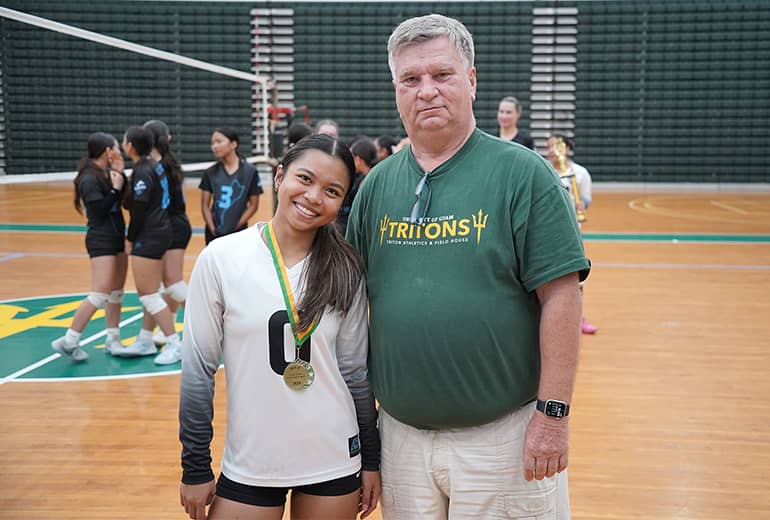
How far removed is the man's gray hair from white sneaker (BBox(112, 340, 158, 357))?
13.6 feet

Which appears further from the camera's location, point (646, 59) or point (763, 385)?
point (646, 59)

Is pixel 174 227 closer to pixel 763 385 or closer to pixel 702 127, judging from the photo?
pixel 763 385

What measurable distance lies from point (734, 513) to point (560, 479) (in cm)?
165

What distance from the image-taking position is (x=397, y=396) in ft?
6.09

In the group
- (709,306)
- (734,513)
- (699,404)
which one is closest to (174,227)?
(699,404)

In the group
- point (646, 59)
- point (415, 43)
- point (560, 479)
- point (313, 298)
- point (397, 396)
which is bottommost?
point (560, 479)

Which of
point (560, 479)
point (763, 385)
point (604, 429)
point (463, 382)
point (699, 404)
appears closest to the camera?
point (463, 382)

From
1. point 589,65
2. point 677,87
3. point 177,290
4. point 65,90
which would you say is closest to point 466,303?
point 177,290

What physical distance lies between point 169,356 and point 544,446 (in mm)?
3985

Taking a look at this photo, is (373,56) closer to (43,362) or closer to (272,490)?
(43,362)

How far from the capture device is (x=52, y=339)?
5840 millimetres

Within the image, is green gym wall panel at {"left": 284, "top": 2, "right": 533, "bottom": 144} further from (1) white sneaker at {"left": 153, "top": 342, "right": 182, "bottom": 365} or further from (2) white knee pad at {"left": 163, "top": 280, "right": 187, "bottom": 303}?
(1) white sneaker at {"left": 153, "top": 342, "right": 182, "bottom": 365}

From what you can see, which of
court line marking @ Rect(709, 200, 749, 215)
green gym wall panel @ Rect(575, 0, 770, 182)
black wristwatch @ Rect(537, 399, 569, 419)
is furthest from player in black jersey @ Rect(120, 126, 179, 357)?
green gym wall panel @ Rect(575, 0, 770, 182)

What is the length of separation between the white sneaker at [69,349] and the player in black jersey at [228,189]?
1322mm
